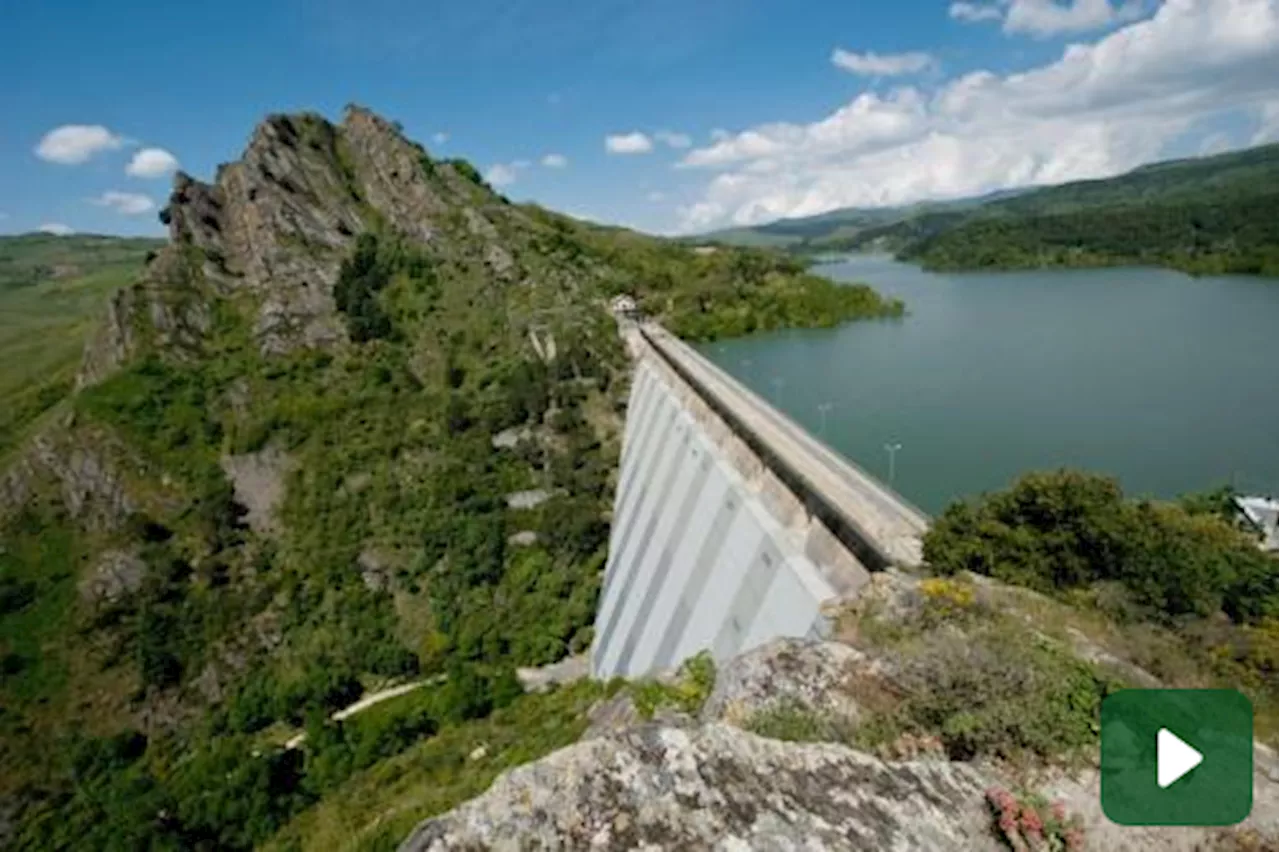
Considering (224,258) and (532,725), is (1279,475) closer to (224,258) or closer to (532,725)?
(532,725)

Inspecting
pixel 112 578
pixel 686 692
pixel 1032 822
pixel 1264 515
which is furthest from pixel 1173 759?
pixel 112 578

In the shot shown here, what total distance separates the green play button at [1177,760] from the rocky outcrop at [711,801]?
0.89 meters

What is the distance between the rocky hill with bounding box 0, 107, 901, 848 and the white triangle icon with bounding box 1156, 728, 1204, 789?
Answer: 26.2 m

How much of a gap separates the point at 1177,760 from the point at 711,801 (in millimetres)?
3058

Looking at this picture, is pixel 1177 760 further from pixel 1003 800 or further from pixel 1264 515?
pixel 1264 515

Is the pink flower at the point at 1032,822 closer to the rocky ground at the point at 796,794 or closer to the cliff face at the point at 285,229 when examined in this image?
the rocky ground at the point at 796,794

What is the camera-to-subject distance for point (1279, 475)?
38156 millimetres

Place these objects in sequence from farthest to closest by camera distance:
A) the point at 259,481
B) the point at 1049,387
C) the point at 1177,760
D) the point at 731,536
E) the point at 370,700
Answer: the point at 1049,387 < the point at 259,481 < the point at 370,700 < the point at 731,536 < the point at 1177,760

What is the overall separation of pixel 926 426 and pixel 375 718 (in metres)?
31.9

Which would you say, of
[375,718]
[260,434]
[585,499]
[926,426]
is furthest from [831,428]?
[260,434]

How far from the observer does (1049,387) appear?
2175 inches

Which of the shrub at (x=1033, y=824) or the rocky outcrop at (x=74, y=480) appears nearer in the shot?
the shrub at (x=1033, y=824)

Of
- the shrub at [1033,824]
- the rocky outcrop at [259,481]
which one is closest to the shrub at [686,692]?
the shrub at [1033,824]

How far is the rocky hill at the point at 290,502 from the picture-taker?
1345 inches
